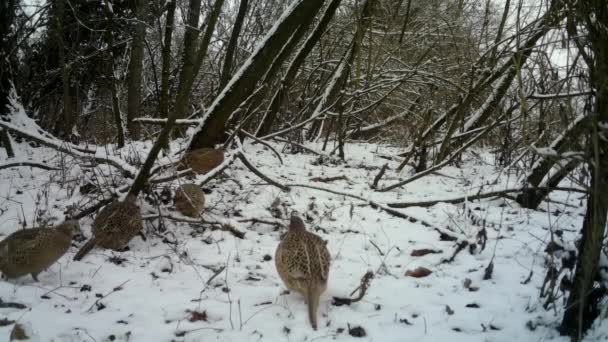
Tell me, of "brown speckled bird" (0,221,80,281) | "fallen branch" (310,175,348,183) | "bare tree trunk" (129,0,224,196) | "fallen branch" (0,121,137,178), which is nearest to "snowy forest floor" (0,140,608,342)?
"brown speckled bird" (0,221,80,281)

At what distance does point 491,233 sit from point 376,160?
3.59 m

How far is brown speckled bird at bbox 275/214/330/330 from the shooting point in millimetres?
2547

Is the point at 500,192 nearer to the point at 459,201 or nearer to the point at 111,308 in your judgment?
the point at 459,201

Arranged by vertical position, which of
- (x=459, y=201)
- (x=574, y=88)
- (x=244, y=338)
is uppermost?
(x=574, y=88)

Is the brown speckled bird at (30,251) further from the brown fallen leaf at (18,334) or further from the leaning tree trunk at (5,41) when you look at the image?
the leaning tree trunk at (5,41)

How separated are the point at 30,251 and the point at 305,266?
178 cm

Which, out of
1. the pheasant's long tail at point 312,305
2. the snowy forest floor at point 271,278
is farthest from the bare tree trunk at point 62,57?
the pheasant's long tail at point 312,305

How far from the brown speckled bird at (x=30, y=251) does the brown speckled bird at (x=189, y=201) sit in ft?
3.79

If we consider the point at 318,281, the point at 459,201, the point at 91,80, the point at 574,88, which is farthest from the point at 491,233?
the point at 91,80

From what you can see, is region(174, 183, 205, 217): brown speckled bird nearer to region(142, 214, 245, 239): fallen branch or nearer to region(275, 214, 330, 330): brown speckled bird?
region(142, 214, 245, 239): fallen branch

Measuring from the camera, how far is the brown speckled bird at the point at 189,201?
3967 millimetres

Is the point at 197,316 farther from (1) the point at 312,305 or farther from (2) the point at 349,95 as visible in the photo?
(2) the point at 349,95

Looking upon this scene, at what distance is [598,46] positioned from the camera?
2.06 m

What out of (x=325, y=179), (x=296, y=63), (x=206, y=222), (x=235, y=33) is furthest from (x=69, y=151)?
(x=296, y=63)
